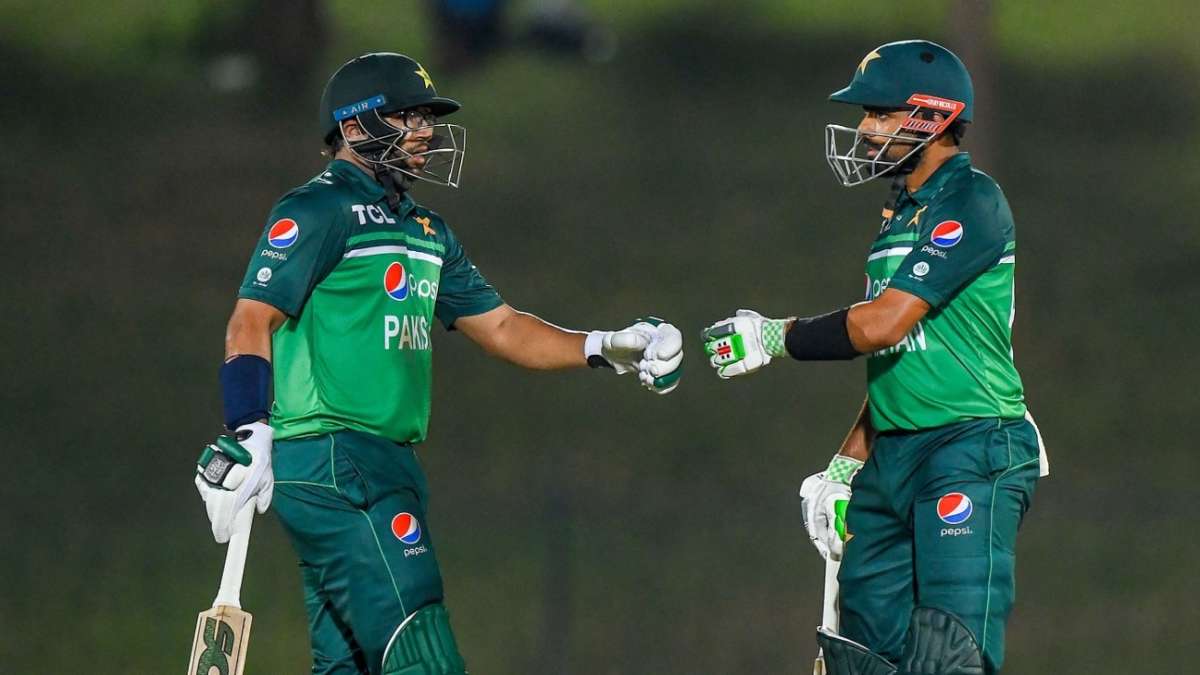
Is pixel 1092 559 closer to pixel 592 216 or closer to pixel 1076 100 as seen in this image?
pixel 1076 100

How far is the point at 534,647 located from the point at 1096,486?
220cm

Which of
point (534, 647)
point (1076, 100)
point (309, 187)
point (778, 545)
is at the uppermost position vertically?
point (1076, 100)

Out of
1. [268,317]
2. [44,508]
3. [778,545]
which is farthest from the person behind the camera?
[778,545]

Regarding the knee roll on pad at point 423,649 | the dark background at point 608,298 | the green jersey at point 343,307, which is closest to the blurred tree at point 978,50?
the dark background at point 608,298

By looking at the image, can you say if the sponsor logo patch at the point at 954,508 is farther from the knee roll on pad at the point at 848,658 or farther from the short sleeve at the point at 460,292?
the short sleeve at the point at 460,292

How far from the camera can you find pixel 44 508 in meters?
5.62

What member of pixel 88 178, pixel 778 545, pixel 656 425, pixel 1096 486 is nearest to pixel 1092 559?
pixel 1096 486

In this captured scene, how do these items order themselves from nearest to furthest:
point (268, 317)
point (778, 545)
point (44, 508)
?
1. point (268, 317)
2. point (44, 508)
3. point (778, 545)

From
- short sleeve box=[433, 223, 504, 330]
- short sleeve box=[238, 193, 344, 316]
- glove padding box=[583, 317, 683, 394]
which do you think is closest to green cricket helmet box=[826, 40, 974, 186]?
glove padding box=[583, 317, 683, 394]

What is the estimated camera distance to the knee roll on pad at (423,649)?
341cm

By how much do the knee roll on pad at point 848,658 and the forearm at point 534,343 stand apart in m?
0.93

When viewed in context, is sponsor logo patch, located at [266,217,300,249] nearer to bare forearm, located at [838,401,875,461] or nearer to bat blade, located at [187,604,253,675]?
bat blade, located at [187,604,253,675]

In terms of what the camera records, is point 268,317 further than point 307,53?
No

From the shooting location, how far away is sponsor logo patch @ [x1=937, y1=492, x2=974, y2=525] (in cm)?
359
